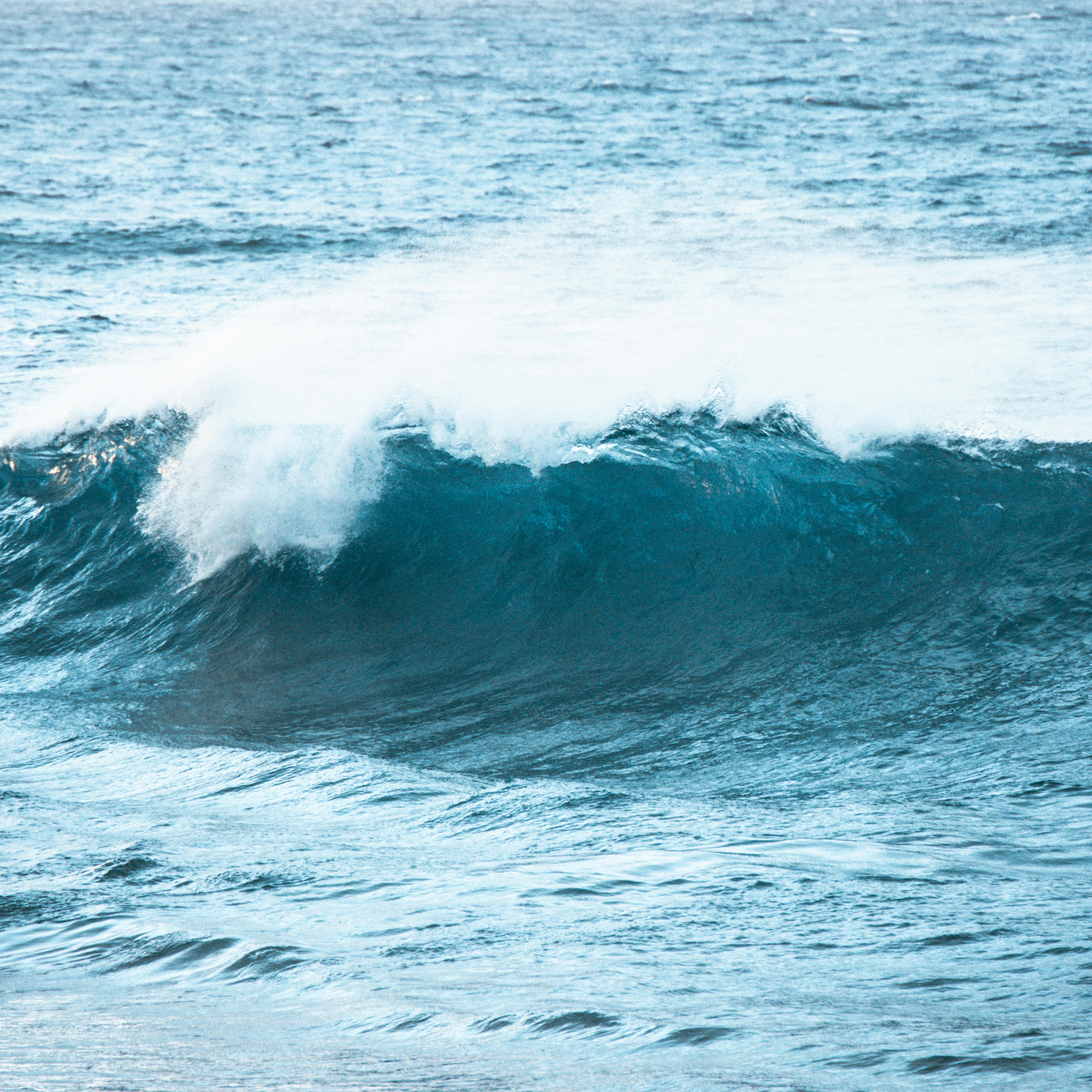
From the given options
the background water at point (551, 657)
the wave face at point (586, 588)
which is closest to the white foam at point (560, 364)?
the background water at point (551, 657)

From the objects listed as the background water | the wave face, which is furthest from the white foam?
the wave face

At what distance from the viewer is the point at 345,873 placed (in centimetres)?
377

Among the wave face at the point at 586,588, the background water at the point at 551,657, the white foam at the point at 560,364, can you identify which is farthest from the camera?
the white foam at the point at 560,364

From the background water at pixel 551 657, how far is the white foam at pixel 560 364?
4 centimetres

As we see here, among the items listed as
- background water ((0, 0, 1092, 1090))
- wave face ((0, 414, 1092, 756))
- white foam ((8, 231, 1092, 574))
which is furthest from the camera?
white foam ((8, 231, 1092, 574))

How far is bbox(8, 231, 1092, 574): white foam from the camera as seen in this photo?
22.8ft

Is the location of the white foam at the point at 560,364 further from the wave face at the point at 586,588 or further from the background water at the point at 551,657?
the wave face at the point at 586,588

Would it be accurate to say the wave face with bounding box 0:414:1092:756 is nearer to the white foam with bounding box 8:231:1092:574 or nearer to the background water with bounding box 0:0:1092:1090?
the background water with bounding box 0:0:1092:1090

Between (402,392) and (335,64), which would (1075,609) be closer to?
(402,392)

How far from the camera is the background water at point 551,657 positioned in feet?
9.86

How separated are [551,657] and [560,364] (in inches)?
181

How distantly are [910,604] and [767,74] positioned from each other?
30.7 metres

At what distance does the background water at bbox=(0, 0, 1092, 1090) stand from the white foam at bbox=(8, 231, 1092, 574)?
0.15ft

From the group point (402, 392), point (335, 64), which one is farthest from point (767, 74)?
point (402, 392)
